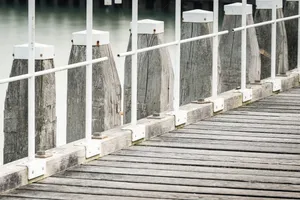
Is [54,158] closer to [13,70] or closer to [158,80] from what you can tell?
[13,70]

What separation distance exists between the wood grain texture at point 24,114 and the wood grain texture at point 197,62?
2633 mm

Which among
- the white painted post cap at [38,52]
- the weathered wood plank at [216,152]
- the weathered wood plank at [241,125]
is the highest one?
the white painted post cap at [38,52]

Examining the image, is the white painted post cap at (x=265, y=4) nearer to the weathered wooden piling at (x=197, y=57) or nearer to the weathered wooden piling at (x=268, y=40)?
the weathered wooden piling at (x=268, y=40)

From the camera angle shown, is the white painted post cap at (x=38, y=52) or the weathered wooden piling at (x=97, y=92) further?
the weathered wooden piling at (x=97, y=92)

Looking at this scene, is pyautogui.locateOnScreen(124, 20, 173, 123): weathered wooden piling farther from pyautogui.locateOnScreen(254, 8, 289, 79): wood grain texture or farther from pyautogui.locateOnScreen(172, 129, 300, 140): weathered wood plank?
pyautogui.locateOnScreen(254, 8, 289, 79): wood grain texture

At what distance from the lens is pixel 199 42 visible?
405 inches

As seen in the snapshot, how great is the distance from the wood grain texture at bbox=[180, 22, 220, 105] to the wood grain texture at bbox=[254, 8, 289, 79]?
1.72 m

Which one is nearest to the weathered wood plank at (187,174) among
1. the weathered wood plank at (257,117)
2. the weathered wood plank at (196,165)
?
the weathered wood plank at (196,165)

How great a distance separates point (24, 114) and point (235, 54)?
13.0ft

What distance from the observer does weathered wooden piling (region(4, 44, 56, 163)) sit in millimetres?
7547

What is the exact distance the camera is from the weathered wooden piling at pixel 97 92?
26.9ft

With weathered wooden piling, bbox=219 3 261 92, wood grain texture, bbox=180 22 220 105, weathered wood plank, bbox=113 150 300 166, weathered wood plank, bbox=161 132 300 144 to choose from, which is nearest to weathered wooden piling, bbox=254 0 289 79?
weathered wooden piling, bbox=219 3 261 92

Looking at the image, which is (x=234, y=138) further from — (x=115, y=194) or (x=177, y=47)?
(x=115, y=194)

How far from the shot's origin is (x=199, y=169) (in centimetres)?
744
